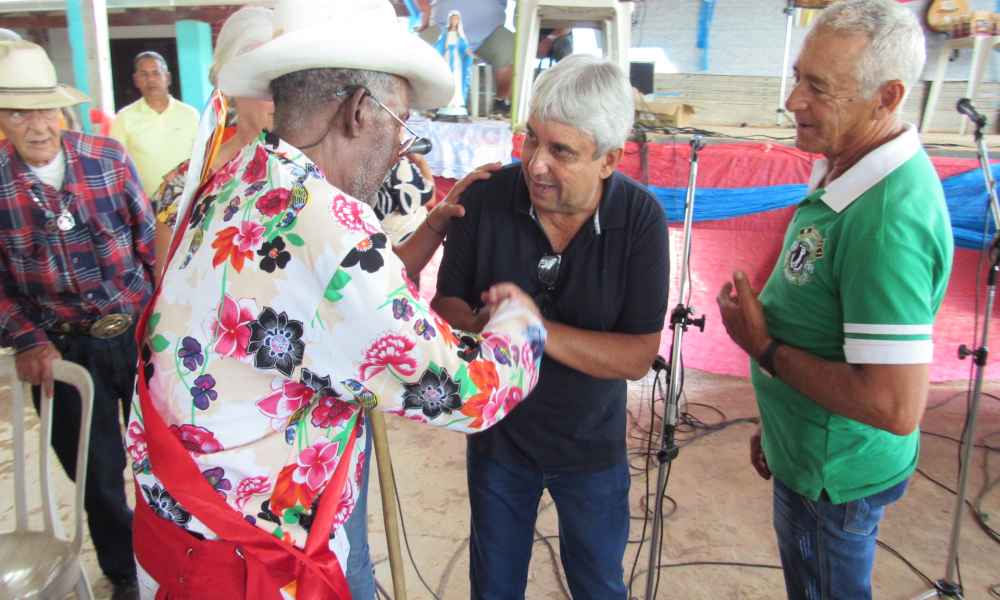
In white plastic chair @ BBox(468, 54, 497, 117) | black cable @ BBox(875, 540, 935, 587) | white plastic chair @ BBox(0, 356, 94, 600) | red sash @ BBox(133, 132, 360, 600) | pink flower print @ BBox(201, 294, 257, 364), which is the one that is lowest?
black cable @ BBox(875, 540, 935, 587)

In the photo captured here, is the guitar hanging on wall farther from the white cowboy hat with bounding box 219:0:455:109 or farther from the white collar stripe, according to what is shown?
the white cowboy hat with bounding box 219:0:455:109

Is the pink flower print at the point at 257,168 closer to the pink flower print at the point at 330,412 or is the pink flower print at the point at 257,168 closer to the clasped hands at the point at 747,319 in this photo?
the pink flower print at the point at 330,412

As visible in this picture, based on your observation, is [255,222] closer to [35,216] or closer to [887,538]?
[35,216]

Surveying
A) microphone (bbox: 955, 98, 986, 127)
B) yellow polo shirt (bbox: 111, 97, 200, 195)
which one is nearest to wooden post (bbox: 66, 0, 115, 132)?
yellow polo shirt (bbox: 111, 97, 200, 195)

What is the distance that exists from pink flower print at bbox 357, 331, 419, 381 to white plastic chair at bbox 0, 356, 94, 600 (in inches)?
62.9

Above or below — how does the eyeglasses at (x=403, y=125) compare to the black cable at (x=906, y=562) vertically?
above

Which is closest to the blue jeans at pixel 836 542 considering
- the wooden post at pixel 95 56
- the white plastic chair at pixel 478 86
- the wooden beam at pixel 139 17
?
the white plastic chair at pixel 478 86

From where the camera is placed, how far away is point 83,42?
654cm

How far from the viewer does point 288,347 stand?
3.24 feet

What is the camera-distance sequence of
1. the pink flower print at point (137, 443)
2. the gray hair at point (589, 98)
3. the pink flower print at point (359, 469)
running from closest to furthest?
1. the pink flower print at point (137, 443)
2. the pink flower print at point (359, 469)
3. the gray hair at point (589, 98)

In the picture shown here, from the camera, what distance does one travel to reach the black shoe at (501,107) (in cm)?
607

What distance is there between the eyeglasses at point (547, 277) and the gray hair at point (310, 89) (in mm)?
633

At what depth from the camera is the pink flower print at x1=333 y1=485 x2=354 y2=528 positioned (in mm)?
1255

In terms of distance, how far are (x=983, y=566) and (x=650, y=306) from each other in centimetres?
272
